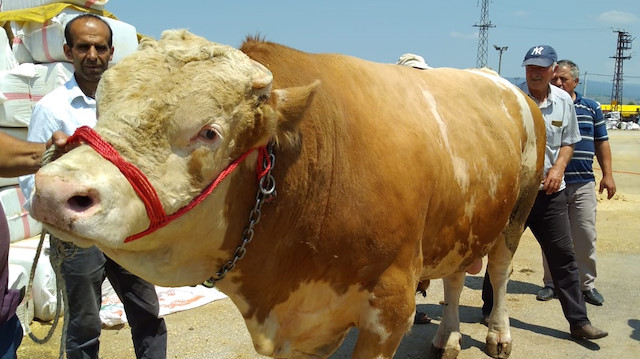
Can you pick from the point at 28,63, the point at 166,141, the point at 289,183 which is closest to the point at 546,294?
the point at 289,183

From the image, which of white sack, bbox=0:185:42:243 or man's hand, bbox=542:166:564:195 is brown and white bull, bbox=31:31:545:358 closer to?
man's hand, bbox=542:166:564:195

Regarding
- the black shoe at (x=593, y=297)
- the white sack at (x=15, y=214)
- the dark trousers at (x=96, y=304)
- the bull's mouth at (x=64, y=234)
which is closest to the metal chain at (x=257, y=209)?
the bull's mouth at (x=64, y=234)

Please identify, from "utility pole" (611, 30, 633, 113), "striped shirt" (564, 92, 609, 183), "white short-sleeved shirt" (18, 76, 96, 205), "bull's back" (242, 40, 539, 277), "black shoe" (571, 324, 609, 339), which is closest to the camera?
"bull's back" (242, 40, 539, 277)

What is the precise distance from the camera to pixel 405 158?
9.55 ft

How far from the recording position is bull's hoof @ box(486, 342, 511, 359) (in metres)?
4.59

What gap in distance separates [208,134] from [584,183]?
15.3ft

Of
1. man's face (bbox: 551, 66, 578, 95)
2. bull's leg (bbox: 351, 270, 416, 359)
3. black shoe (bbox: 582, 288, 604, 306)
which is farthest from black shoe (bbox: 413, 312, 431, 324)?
man's face (bbox: 551, 66, 578, 95)

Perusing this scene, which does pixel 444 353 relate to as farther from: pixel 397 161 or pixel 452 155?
pixel 397 161

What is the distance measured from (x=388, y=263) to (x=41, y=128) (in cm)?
200

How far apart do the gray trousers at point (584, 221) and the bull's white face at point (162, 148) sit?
172 inches

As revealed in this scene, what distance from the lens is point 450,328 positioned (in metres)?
4.59

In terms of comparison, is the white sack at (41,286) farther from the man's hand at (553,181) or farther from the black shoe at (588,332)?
the black shoe at (588,332)

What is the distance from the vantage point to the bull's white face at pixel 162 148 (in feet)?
5.90

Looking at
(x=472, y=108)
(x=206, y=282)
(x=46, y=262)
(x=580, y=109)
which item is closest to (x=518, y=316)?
(x=580, y=109)
